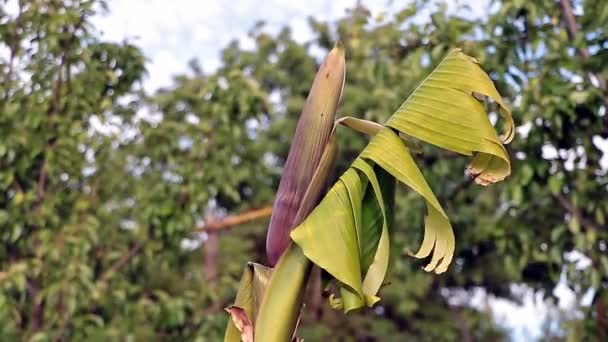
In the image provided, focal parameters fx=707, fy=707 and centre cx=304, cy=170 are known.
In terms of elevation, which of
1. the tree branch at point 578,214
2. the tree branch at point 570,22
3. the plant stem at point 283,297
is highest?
the plant stem at point 283,297

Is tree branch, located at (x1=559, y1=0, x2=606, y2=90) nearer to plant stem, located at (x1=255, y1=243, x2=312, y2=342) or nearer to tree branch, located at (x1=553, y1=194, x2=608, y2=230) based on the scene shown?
tree branch, located at (x1=553, y1=194, x2=608, y2=230)

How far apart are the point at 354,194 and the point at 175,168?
2.11 metres

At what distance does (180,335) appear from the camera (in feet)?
10.4

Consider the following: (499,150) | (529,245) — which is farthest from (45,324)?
(499,150)

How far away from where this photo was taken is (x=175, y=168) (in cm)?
326

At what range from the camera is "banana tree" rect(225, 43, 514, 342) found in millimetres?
1190

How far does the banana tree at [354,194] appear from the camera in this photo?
1.19 metres

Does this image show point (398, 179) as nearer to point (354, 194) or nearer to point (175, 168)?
point (354, 194)

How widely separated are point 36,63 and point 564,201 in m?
2.24

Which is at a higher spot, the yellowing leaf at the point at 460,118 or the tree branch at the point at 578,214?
the yellowing leaf at the point at 460,118

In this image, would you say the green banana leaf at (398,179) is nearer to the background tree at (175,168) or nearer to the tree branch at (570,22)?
the background tree at (175,168)

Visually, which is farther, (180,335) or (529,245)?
(180,335)

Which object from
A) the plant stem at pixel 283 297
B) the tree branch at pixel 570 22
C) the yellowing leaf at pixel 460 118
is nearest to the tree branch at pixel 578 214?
the tree branch at pixel 570 22

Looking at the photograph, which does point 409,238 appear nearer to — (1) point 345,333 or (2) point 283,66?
(1) point 345,333
